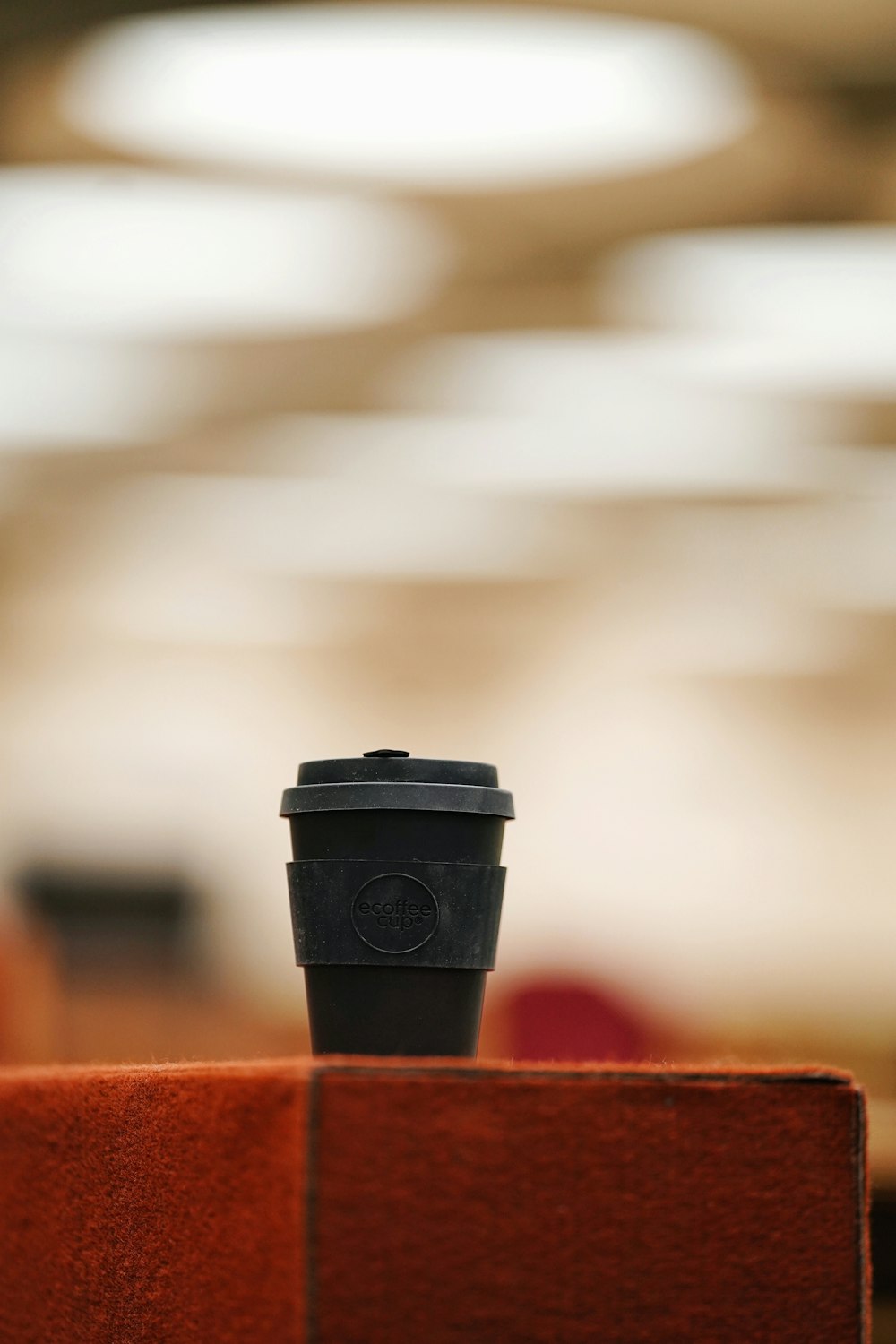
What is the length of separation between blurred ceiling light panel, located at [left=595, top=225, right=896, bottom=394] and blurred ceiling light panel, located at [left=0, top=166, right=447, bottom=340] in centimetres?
68

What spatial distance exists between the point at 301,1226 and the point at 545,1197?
0.14 meters

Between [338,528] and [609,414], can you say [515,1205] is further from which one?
[338,528]

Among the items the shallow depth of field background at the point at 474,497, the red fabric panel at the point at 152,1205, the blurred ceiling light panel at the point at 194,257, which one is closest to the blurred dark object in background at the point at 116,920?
the shallow depth of field background at the point at 474,497

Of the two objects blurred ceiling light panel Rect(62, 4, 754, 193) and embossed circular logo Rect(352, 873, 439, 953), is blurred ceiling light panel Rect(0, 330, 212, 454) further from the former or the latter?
embossed circular logo Rect(352, 873, 439, 953)

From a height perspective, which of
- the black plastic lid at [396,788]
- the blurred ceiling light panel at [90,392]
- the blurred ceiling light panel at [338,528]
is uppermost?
the blurred ceiling light panel at [338,528]

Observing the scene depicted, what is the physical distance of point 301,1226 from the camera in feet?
2.90

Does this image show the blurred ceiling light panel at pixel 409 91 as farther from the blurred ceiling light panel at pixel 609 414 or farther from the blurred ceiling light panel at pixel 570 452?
the blurred ceiling light panel at pixel 570 452

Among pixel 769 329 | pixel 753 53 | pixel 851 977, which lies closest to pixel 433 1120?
pixel 753 53

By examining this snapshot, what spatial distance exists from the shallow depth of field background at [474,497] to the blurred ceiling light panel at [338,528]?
4 cm

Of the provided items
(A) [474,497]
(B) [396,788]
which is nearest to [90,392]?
(A) [474,497]

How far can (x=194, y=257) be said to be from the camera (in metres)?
4.87

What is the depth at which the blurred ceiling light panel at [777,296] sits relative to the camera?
4.80m

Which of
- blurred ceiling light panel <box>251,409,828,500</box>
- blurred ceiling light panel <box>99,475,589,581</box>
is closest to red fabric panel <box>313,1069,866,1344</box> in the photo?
blurred ceiling light panel <box>251,409,828,500</box>

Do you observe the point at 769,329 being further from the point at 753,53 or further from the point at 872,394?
the point at 753,53
